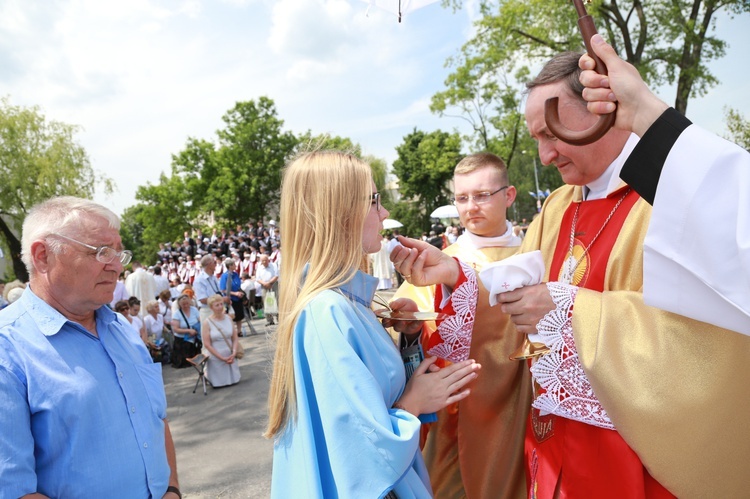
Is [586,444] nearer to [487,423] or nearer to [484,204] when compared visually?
[487,423]

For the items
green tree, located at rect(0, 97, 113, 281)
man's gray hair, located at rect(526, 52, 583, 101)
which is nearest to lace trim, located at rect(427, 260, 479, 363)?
man's gray hair, located at rect(526, 52, 583, 101)

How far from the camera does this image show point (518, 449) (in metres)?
2.35

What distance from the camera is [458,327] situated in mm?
2232

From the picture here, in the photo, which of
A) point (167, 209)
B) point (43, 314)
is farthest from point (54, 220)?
point (167, 209)

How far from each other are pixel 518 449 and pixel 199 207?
45365 mm

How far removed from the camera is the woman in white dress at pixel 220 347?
8.41 metres

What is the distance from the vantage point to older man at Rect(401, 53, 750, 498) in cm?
146

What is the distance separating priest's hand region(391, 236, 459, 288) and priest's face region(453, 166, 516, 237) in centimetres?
129

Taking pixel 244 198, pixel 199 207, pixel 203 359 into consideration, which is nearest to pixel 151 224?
pixel 199 207

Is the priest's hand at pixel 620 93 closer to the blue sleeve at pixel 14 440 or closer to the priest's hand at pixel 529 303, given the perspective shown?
the priest's hand at pixel 529 303

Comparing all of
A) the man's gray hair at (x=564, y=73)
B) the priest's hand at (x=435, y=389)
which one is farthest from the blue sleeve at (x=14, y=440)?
the man's gray hair at (x=564, y=73)

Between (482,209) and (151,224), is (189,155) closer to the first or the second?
(151,224)

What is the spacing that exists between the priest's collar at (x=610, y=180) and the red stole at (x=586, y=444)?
0.10 ft

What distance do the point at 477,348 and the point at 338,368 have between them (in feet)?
3.41
